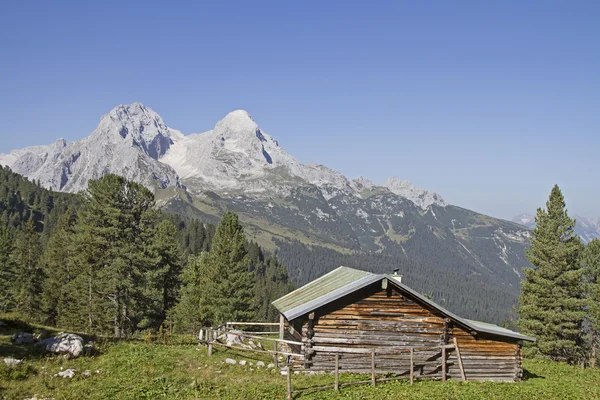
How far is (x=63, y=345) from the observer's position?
2280cm

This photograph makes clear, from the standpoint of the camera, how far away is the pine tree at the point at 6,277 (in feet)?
188

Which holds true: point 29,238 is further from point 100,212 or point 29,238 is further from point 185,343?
point 185,343

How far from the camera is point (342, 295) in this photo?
77.6 feet

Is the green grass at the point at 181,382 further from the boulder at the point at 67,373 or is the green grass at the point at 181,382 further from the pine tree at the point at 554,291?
the pine tree at the point at 554,291

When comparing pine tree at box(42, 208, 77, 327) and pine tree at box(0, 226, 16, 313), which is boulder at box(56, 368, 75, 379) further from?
pine tree at box(0, 226, 16, 313)

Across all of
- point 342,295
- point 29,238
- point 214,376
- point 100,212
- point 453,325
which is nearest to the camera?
point 214,376

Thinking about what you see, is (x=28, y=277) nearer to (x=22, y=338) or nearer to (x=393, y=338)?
(x=22, y=338)

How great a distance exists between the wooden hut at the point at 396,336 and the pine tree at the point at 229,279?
22924 millimetres

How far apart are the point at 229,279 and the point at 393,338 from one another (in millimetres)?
25772

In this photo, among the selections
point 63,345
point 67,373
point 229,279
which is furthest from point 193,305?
point 67,373

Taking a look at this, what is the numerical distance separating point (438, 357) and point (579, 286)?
85.0 feet

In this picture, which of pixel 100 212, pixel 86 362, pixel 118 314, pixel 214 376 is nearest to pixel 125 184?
pixel 100 212

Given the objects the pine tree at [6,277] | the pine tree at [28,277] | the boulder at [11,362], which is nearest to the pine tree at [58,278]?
the pine tree at [28,277]

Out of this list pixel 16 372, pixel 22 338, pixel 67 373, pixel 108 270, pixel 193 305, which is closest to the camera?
pixel 16 372
